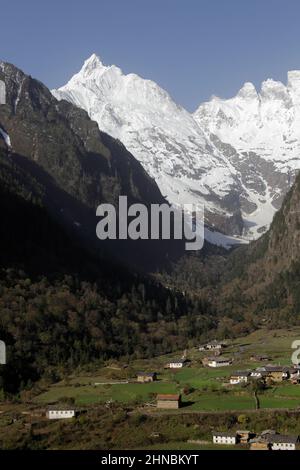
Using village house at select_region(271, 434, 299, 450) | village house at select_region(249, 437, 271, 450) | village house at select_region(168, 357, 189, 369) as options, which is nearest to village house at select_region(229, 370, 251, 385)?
village house at select_region(168, 357, 189, 369)

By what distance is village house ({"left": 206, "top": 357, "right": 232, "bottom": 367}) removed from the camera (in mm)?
130250

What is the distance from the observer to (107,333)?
15525 cm

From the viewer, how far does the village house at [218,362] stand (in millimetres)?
130250

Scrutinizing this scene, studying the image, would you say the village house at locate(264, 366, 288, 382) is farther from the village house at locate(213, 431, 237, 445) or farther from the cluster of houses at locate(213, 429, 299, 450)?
the village house at locate(213, 431, 237, 445)

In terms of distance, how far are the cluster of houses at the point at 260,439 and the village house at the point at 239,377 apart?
28.3 m

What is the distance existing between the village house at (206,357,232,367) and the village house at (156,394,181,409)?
33.1m

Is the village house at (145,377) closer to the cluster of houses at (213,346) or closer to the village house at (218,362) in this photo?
the village house at (218,362)

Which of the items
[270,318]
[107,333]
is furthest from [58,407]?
[270,318]

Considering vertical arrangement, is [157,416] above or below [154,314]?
below

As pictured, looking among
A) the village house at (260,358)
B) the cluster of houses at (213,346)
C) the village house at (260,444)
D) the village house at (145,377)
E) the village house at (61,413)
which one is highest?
the cluster of houses at (213,346)

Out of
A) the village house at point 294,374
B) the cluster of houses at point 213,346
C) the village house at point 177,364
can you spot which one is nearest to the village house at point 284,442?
the village house at point 294,374
